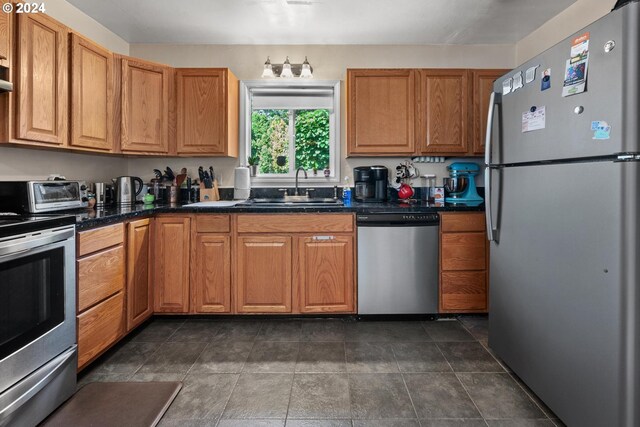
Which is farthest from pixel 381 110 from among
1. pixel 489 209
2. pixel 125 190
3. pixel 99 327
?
pixel 99 327

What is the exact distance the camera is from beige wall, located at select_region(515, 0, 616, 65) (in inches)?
97.9

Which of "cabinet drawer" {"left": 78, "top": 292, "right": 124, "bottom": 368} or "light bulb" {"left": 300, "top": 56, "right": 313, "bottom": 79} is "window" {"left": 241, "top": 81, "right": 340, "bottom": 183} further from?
"cabinet drawer" {"left": 78, "top": 292, "right": 124, "bottom": 368}

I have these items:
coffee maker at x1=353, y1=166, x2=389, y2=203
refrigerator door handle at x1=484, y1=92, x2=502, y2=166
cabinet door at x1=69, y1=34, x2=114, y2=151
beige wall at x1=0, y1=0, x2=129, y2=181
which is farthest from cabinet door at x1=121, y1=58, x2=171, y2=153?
refrigerator door handle at x1=484, y1=92, x2=502, y2=166

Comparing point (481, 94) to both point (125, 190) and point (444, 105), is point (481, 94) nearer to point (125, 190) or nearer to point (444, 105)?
point (444, 105)

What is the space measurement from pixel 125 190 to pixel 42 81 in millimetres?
1066

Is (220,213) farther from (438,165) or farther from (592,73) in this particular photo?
(592,73)

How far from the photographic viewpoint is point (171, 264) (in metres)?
2.72

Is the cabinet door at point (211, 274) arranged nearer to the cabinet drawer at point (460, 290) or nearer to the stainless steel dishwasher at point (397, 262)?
the stainless steel dishwasher at point (397, 262)

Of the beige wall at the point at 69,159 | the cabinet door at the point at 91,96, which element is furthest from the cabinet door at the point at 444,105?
the beige wall at the point at 69,159

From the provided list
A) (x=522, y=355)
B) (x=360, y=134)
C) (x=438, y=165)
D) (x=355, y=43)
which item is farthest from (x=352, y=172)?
(x=522, y=355)

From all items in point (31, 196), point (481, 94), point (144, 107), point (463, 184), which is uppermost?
point (481, 94)

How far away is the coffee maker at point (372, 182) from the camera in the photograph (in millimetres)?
3232

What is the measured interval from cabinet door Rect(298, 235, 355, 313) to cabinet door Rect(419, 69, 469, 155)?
4.14ft

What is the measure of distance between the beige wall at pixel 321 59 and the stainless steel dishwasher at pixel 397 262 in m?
0.90
